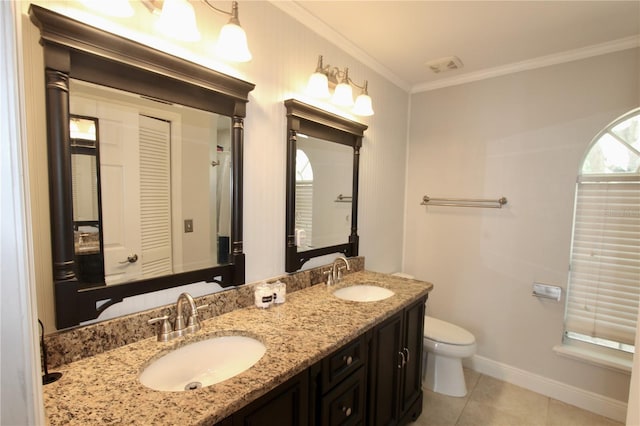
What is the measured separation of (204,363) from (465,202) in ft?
7.59

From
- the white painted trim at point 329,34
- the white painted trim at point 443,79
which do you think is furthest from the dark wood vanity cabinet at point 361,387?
the white painted trim at point 443,79

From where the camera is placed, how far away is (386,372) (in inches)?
62.7

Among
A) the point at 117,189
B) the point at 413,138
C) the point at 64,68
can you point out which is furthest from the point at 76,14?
the point at 413,138

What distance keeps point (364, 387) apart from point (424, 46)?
216 centimetres

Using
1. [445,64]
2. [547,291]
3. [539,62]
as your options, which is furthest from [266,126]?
[547,291]

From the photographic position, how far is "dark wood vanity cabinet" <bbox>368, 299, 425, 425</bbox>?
1.50 meters

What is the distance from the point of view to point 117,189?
3.51ft

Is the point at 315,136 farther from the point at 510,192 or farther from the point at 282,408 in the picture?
the point at 510,192

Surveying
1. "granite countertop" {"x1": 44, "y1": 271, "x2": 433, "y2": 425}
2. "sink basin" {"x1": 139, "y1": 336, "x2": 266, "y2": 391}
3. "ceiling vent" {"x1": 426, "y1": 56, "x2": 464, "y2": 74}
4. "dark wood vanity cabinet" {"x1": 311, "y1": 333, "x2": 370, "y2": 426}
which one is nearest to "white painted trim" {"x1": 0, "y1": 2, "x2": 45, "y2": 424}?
"granite countertop" {"x1": 44, "y1": 271, "x2": 433, "y2": 425}

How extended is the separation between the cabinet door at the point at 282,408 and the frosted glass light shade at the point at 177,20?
4.19ft

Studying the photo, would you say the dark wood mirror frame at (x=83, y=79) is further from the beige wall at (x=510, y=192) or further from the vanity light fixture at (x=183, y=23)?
the beige wall at (x=510, y=192)

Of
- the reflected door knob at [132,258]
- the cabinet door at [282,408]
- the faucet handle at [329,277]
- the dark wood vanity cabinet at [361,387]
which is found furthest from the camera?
the faucet handle at [329,277]

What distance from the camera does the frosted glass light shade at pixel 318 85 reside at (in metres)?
1.70

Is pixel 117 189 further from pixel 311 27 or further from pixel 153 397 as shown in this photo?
pixel 311 27
